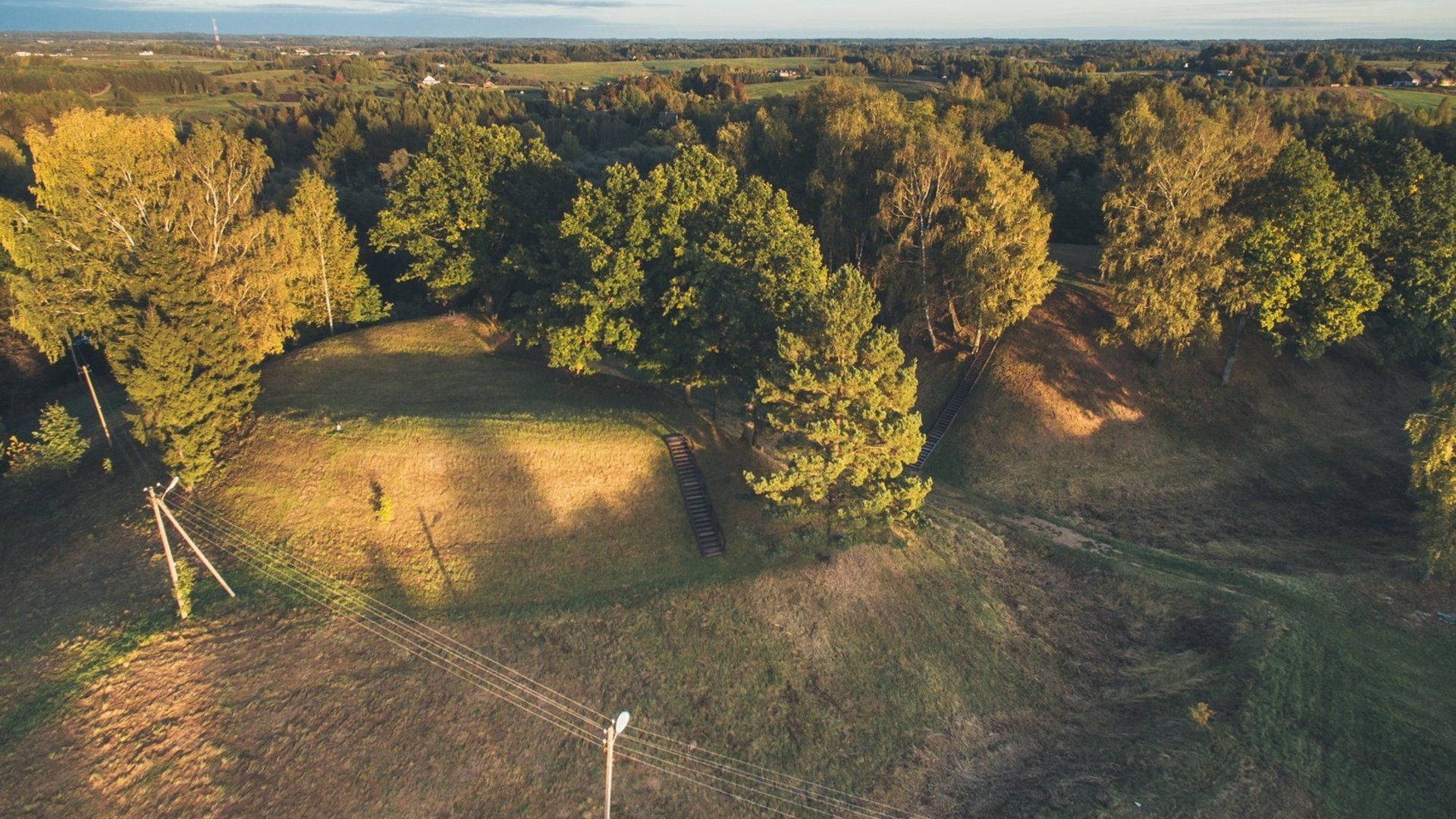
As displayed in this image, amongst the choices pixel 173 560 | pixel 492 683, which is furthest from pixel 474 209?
pixel 492 683

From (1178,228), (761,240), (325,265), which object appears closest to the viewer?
(761,240)

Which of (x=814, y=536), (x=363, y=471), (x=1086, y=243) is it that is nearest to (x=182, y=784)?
(x=363, y=471)

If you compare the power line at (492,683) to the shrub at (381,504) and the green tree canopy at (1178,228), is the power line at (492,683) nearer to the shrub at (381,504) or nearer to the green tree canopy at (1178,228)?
the shrub at (381,504)

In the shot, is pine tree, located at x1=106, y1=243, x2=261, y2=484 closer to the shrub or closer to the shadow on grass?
the shrub

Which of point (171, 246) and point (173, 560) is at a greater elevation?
point (171, 246)

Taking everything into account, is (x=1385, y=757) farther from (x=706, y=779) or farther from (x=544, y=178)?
(x=544, y=178)

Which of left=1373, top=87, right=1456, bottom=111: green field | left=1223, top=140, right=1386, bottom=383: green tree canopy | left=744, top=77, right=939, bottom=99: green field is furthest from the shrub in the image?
left=1373, top=87, right=1456, bottom=111: green field

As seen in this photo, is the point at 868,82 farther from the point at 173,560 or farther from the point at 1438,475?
the point at 173,560
